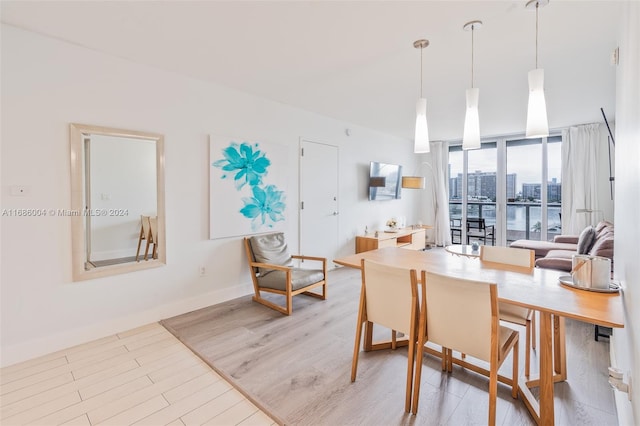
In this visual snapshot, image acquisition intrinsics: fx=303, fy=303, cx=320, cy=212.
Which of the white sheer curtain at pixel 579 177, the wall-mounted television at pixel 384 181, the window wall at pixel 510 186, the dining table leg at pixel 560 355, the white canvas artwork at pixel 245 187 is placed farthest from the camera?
the window wall at pixel 510 186

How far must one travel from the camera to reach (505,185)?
6.47 m

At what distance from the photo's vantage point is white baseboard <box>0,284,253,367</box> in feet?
7.81

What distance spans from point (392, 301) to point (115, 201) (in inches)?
108

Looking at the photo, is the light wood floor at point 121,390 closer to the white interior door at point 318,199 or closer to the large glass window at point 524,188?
the white interior door at point 318,199

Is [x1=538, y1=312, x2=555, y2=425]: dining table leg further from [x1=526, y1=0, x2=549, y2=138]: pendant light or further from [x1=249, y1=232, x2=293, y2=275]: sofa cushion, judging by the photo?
[x1=249, y1=232, x2=293, y2=275]: sofa cushion

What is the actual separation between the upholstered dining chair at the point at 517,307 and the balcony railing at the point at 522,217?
4541mm

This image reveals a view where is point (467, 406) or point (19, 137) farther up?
point (19, 137)

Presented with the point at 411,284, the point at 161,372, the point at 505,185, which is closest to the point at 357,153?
the point at 505,185

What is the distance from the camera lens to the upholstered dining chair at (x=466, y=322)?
156cm

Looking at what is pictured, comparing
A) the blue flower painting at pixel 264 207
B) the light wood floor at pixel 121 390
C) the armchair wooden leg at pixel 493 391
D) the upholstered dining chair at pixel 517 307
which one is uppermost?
the blue flower painting at pixel 264 207

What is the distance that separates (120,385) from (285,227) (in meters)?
2.56

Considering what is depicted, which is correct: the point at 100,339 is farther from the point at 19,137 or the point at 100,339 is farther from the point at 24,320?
the point at 19,137

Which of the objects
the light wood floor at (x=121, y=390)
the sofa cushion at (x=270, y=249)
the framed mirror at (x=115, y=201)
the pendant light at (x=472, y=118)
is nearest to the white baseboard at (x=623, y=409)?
the pendant light at (x=472, y=118)

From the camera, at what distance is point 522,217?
6363 millimetres
